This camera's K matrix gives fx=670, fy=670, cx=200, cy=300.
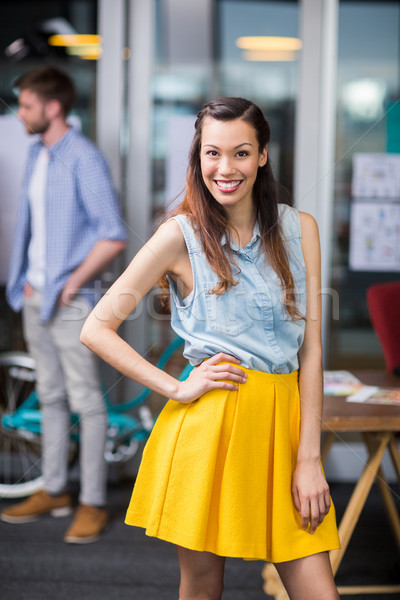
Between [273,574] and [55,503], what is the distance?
110 centimetres

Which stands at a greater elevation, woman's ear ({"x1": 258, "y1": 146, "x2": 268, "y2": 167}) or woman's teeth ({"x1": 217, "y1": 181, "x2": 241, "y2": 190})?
woman's ear ({"x1": 258, "y1": 146, "x2": 268, "y2": 167})

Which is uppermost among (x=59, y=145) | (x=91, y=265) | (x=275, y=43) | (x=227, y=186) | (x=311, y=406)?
(x=275, y=43)

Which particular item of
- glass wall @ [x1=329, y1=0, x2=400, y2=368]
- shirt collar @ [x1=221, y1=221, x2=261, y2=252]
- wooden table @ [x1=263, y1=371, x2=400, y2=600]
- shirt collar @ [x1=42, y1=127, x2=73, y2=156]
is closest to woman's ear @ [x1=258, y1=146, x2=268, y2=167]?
shirt collar @ [x1=221, y1=221, x2=261, y2=252]

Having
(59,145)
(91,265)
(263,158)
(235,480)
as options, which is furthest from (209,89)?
(235,480)

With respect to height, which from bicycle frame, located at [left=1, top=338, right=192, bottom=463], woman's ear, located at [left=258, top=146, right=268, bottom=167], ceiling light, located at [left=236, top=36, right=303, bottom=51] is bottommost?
bicycle frame, located at [left=1, top=338, right=192, bottom=463]

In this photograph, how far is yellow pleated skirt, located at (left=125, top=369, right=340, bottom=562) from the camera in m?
1.28

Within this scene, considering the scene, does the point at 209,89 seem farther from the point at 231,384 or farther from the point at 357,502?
the point at 231,384

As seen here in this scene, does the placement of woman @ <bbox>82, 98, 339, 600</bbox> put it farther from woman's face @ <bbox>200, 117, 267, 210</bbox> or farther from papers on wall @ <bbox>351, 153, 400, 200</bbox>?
papers on wall @ <bbox>351, 153, 400, 200</bbox>

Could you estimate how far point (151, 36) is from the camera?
129 inches

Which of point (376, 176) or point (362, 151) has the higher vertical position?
point (362, 151)

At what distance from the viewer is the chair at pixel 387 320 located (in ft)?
8.52

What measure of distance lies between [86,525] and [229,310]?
1.73 metres

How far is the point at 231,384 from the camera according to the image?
1292mm

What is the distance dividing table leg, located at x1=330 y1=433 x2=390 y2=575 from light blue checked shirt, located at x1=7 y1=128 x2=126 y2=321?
1320mm
